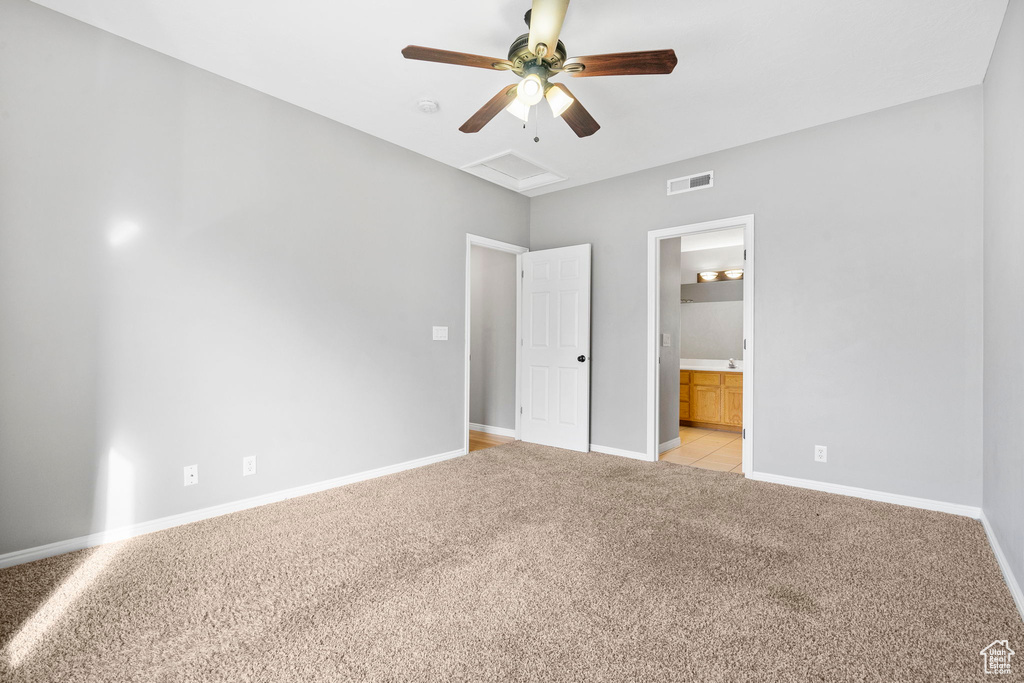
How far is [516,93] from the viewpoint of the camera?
2.42m

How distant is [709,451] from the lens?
490 centimetres

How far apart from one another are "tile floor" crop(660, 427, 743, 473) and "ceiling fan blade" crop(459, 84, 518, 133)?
337cm

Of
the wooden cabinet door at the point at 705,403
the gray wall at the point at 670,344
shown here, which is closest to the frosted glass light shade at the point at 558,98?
the gray wall at the point at 670,344

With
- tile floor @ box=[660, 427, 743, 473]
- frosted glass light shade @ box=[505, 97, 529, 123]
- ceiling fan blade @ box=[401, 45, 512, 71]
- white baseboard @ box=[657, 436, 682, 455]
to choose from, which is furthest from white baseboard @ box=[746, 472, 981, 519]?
ceiling fan blade @ box=[401, 45, 512, 71]

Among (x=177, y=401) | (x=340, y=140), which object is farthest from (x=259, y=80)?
(x=177, y=401)

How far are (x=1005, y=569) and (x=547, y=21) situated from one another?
10.7ft

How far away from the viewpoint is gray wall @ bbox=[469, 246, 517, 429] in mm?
5492

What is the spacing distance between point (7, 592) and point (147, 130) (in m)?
2.38

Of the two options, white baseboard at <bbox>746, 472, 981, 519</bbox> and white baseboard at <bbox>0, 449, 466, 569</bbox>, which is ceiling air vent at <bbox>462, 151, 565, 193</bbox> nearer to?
A: white baseboard at <bbox>0, 449, 466, 569</bbox>

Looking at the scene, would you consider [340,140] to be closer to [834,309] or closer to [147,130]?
[147,130]

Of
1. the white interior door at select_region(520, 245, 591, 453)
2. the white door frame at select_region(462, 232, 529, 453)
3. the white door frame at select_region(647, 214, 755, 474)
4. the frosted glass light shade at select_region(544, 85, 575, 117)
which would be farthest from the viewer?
the white interior door at select_region(520, 245, 591, 453)

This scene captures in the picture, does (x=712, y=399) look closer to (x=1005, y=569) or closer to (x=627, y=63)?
(x=1005, y=569)

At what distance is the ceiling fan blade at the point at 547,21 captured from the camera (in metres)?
1.93

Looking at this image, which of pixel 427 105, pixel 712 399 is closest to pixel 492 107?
pixel 427 105
